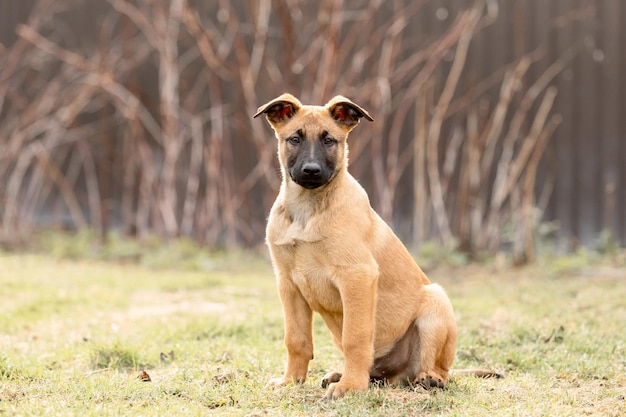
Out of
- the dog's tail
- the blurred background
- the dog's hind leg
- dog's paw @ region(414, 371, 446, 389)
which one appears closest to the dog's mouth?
the dog's hind leg

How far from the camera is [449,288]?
742cm

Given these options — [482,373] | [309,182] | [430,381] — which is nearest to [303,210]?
[309,182]

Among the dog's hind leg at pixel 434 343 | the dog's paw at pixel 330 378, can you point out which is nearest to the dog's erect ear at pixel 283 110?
the dog's hind leg at pixel 434 343

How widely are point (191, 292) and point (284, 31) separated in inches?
108

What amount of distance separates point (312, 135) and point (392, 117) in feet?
19.8

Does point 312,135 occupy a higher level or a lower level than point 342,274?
higher

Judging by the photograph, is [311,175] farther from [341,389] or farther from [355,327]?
[341,389]

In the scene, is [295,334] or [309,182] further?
[295,334]

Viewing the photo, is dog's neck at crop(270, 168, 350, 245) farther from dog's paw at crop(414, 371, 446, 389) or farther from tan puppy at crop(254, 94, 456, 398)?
dog's paw at crop(414, 371, 446, 389)

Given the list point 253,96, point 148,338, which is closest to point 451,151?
point 253,96

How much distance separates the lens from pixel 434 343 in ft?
13.4

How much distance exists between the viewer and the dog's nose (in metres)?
3.96

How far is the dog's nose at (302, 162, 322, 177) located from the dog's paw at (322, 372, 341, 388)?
980 mm

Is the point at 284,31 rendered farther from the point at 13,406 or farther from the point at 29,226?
the point at 13,406
